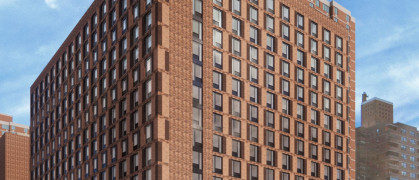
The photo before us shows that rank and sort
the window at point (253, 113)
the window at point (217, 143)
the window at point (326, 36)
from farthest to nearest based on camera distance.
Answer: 1. the window at point (326, 36)
2. the window at point (253, 113)
3. the window at point (217, 143)

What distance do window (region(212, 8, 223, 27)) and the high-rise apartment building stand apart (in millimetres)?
151

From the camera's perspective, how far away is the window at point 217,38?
7662 cm

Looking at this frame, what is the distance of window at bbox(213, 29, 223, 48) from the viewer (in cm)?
7662

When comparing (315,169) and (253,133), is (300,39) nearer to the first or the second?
(315,169)

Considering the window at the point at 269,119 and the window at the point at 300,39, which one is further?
the window at the point at 300,39

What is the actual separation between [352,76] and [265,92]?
43.3m

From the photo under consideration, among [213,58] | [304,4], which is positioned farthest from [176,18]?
[304,4]

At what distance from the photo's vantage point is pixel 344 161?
9312 cm

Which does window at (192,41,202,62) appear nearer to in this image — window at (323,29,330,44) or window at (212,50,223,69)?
window at (212,50,223,69)

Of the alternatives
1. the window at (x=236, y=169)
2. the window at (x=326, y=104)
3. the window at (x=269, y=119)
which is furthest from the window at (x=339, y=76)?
the window at (x=236, y=169)

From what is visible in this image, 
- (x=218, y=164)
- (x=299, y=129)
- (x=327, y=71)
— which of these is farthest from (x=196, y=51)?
(x=327, y=71)

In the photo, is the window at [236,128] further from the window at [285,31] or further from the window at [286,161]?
the window at [285,31]

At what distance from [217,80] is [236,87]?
12.0 feet

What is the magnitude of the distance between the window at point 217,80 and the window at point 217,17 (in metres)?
6.74
